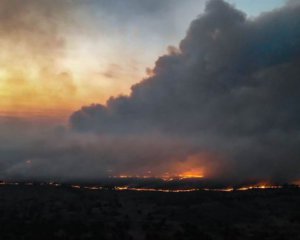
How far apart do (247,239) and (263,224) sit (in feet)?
78.2

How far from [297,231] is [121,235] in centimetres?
6576

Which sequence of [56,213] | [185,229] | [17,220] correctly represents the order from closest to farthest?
[185,229] → [17,220] → [56,213]

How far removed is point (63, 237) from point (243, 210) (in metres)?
85.9

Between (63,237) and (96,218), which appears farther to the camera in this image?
(96,218)

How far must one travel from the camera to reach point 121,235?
15788 cm

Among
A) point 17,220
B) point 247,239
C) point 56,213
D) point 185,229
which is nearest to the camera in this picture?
point 247,239

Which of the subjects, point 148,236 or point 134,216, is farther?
point 134,216

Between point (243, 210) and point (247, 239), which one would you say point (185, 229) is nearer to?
point (247, 239)

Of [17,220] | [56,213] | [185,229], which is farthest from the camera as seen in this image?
[56,213]

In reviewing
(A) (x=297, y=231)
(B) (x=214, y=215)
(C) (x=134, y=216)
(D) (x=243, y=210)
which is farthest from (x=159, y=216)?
(A) (x=297, y=231)

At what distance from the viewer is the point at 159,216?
18838 cm

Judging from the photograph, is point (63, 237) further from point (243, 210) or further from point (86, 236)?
point (243, 210)

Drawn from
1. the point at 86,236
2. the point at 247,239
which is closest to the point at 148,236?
the point at 86,236

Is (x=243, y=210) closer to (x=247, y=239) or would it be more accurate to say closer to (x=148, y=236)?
(x=247, y=239)
